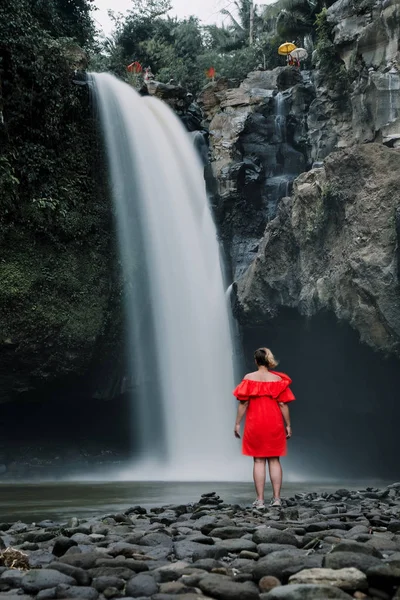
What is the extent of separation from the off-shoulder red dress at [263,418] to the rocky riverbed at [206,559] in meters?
0.92

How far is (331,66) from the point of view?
63.6ft

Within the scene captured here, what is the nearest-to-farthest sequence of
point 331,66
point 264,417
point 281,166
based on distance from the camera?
point 264,417 → point 331,66 → point 281,166

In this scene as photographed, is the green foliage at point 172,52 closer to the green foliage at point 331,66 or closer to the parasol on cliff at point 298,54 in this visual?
the parasol on cliff at point 298,54

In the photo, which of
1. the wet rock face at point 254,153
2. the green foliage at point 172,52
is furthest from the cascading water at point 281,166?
the green foliage at point 172,52

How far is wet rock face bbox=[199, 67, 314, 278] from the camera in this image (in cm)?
2012

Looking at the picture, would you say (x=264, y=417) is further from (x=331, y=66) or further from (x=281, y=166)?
(x=281, y=166)

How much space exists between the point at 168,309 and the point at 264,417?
442 inches

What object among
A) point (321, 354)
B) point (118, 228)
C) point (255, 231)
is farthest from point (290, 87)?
point (321, 354)

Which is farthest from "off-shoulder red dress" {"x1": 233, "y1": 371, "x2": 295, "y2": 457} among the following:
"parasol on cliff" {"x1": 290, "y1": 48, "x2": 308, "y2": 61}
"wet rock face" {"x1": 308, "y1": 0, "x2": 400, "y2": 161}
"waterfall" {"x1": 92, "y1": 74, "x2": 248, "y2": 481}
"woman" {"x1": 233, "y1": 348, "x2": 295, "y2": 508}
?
"parasol on cliff" {"x1": 290, "y1": 48, "x2": 308, "y2": 61}

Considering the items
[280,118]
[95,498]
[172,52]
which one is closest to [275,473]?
[95,498]

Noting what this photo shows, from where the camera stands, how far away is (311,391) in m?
18.0

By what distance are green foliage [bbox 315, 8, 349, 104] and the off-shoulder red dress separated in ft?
44.5

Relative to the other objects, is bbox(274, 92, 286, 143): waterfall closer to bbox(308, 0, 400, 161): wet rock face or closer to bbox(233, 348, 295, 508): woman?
bbox(308, 0, 400, 161): wet rock face

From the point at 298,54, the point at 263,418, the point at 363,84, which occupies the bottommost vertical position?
the point at 263,418
